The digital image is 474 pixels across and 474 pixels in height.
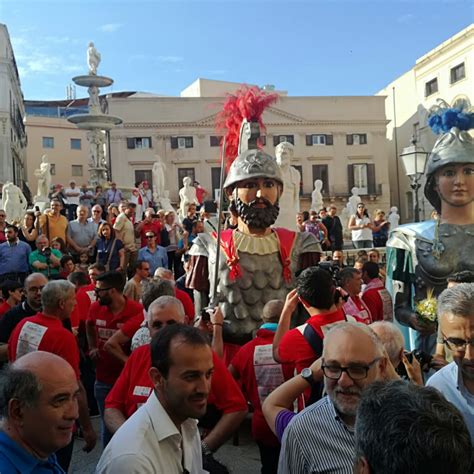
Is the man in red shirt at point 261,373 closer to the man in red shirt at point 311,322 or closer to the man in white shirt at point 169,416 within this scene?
the man in red shirt at point 311,322

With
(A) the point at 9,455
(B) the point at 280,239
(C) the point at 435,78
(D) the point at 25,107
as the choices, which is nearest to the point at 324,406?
(A) the point at 9,455

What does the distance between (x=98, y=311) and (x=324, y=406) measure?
2767 mm

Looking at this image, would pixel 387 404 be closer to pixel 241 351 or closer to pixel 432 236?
pixel 241 351

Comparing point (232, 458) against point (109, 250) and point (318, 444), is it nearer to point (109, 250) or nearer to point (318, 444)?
point (318, 444)

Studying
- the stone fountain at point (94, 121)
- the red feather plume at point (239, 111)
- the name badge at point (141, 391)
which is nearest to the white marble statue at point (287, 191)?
the red feather plume at point (239, 111)

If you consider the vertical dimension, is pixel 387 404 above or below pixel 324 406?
above

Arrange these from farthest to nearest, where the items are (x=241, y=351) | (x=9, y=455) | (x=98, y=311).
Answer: (x=98, y=311) → (x=241, y=351) → (x=9, y=455)

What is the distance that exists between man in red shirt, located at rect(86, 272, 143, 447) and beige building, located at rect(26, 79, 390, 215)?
35.6 metres

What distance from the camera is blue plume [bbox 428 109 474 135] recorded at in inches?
180

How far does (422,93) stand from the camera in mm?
38250

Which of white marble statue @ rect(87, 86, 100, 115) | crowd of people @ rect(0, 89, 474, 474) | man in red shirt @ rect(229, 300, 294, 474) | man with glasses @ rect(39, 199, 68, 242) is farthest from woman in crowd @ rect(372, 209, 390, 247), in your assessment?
white marble statue @ rect(87, 86, 100, 115)

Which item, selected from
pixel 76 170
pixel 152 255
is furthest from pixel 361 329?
Result: pixel 76 170

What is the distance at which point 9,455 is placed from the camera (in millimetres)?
2033

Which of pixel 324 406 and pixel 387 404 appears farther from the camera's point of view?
pixel 324 406
